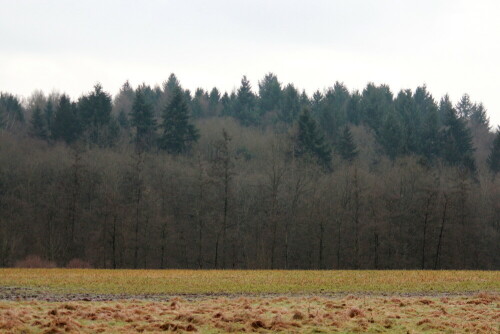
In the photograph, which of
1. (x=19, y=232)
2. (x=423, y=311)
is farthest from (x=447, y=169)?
(x=423, y=311)

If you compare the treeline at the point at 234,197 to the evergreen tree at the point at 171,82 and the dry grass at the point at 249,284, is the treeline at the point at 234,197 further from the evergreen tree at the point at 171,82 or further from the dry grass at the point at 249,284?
the evergreen tree at the point at 171,82

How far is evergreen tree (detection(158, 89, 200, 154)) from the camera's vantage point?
10444cm

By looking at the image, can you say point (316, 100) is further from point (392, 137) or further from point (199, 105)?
point (392, 137)

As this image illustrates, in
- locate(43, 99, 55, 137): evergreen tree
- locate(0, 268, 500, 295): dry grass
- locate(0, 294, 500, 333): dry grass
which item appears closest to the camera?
locate(0, 294, 500, 333): dry grass

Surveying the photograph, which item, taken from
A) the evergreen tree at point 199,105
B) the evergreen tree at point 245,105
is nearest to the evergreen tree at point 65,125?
the evergreen tree at point 199,105

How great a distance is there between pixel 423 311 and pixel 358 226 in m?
54.1

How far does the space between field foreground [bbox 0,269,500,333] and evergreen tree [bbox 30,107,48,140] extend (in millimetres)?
82658

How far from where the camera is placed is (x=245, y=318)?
18266 mm

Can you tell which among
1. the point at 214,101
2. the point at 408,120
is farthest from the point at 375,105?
the point at 214,101

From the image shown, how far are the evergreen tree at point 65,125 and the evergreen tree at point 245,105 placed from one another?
45.4 meters

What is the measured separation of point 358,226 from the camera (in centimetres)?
7500

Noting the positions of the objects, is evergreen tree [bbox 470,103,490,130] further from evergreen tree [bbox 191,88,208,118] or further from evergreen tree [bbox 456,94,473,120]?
evergreen tree [bbox 191,88,208,118]

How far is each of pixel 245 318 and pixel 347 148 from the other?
97.4 metres

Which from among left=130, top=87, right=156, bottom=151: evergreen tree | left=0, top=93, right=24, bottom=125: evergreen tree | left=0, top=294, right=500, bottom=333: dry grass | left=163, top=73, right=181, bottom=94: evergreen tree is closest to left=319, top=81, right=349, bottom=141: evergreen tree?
left=130, top=87, right=156, bottom=151: evergreen tree
